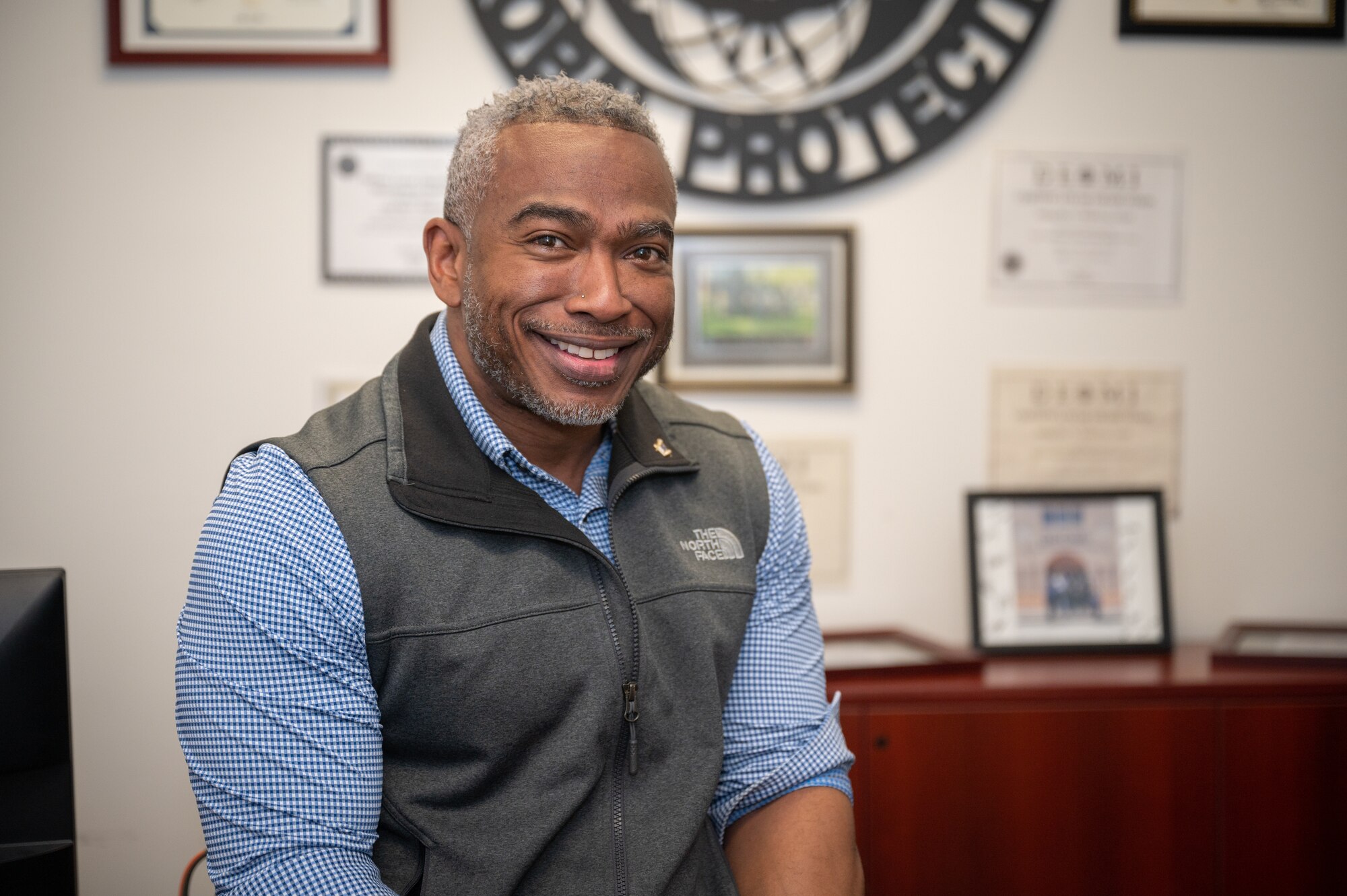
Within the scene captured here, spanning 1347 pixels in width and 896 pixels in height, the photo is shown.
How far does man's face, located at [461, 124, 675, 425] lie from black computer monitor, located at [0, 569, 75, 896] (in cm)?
50

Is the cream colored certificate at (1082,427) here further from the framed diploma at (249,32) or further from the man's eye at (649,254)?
the framed diploma at (249,32)

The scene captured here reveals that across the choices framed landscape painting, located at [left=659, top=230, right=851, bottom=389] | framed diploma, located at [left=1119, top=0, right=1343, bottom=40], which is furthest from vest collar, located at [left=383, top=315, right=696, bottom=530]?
framed diploma, located at [left=1119, top=0, right=1343, bottom=40]

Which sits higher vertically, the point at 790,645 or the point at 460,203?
the point at 460,203

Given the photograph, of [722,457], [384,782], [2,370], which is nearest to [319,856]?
[384,782]

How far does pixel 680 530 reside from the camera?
1244mm

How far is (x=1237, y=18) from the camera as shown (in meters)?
1.95

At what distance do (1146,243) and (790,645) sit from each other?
1200 millimetres

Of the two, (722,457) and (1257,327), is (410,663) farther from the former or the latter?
(1257,327)

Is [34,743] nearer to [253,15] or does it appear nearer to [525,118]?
[525,118]

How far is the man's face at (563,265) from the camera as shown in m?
1.12

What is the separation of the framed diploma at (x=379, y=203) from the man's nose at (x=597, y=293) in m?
0.84

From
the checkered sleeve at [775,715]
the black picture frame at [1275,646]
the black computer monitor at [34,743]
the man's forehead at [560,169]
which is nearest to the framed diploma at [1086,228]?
the black picture frame at [1275,646]

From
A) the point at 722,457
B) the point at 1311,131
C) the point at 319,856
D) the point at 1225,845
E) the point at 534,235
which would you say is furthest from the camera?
the point at 1311,131

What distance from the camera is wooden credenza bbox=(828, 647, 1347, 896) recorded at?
164 centimetres
